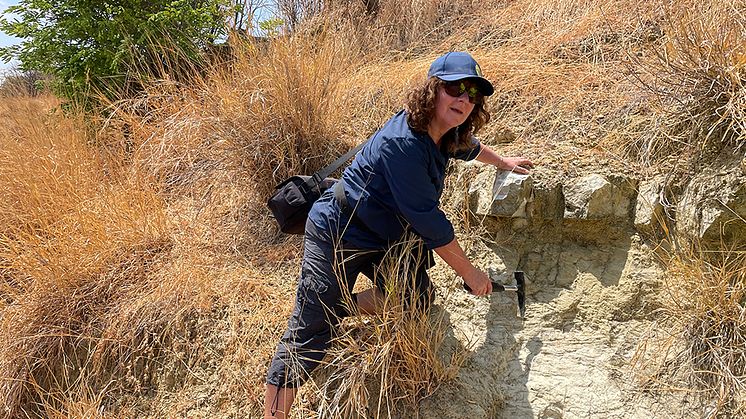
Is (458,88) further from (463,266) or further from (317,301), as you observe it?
(317,301)

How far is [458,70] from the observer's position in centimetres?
199

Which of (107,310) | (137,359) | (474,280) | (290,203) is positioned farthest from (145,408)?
(474,280)

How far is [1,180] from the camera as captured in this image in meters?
4.13

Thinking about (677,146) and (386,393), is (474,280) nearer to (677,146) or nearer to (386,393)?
(386,393)

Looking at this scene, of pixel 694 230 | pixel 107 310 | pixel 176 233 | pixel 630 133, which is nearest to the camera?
pixel 694 230

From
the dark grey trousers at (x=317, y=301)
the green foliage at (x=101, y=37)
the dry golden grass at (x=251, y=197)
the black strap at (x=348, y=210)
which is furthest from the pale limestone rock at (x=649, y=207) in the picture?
the green foliage at (x=101, y=37)

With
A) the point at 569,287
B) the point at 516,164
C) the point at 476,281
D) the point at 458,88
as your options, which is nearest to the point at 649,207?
the point at 569,287

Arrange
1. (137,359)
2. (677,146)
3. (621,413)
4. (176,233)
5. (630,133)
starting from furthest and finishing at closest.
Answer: (176,233) < (137,359) < (630,133) < (677,146) < (621,413)

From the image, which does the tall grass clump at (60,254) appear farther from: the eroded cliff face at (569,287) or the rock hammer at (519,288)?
the rock hammer at (519,288)

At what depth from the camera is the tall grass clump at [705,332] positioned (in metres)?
2.02

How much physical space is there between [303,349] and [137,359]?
1.30 m

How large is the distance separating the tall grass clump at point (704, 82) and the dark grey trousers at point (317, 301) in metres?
1.42

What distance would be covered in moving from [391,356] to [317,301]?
1.32ft

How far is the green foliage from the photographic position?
4797 millimetres
